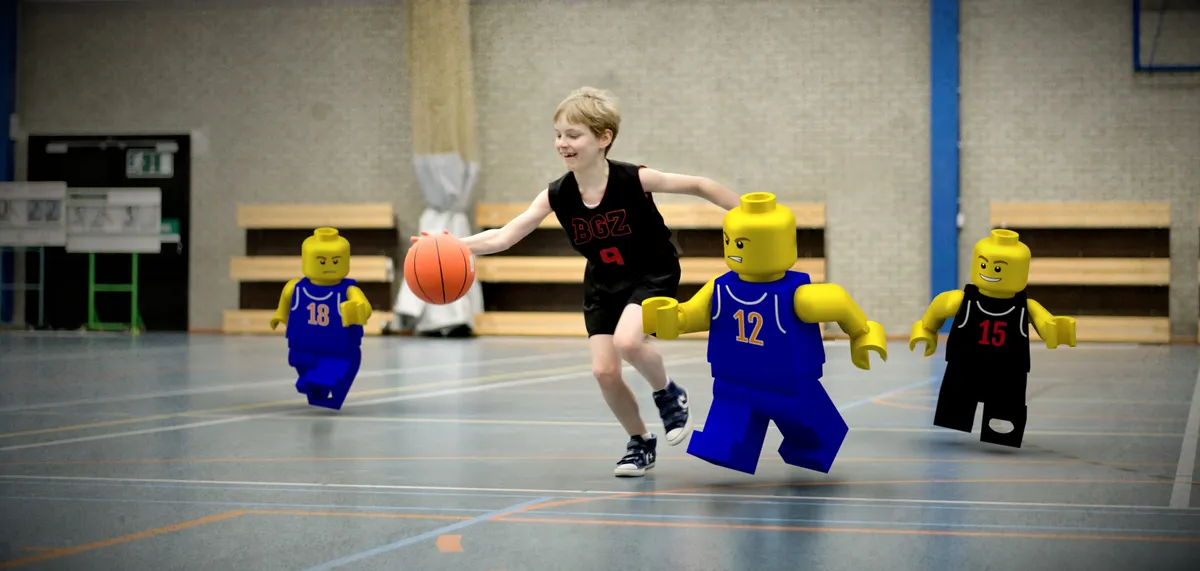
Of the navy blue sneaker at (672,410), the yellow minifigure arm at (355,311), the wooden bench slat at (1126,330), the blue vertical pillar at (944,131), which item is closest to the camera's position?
the navy blue sneaker at (672,410)

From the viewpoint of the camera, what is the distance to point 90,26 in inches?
709

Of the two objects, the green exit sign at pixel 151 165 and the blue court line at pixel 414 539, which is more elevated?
the green exit sign at pixel 151 165

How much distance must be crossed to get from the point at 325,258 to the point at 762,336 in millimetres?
3498

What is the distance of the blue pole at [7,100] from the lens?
701 inches

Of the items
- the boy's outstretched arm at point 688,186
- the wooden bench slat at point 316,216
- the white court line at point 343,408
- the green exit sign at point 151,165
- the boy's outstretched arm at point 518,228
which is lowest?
the white court line at point 343,408

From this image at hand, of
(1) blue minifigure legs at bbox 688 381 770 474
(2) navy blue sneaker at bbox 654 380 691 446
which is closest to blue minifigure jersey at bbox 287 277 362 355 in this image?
(2) navy blue sneaker at bbox 654 380 691 446

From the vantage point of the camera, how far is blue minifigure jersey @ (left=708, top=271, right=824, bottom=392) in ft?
13.8

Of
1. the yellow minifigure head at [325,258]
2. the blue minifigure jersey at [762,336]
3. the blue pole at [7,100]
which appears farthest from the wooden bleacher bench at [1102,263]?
the blue pole at [7,100]

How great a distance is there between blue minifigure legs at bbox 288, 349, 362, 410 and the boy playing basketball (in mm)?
2386

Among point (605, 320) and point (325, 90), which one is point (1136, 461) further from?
point (325, 90)

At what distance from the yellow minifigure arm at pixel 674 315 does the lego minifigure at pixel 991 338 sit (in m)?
1.33

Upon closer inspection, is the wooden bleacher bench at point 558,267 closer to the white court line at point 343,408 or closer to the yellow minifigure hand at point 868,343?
the white court line at point 343,408

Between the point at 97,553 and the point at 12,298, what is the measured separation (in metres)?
16.7

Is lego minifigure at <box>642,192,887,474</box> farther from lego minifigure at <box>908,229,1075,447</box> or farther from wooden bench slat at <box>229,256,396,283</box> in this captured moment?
wooden bench slat at <box>229,256,396,283</box>
